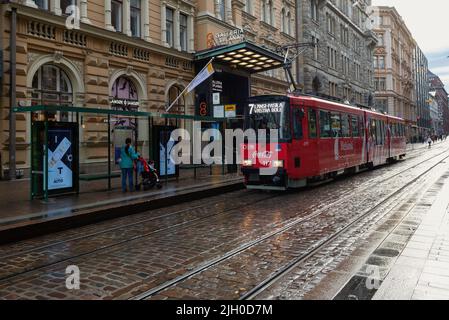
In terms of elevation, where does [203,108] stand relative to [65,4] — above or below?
below

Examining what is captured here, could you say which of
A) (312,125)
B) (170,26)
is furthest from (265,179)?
(170,26)

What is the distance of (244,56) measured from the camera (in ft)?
81.7

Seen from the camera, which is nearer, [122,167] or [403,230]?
[403,230]

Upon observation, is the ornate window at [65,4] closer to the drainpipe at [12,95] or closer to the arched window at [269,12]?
the drainpipe at [12,95]

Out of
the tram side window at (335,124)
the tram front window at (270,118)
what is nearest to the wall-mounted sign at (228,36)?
the tram side window at (335,124)

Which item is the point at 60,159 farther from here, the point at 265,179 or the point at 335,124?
the point at 335,124

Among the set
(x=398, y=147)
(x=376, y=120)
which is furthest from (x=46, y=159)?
(x=398, y=147)

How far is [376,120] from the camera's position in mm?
23047

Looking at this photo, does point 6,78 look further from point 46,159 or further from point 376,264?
point 376,264

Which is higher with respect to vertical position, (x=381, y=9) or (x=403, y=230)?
(x=381, y=9)

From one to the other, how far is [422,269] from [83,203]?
8.02 m

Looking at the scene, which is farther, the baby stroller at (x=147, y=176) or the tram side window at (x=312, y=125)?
the tram side window at (x=312, y=125)

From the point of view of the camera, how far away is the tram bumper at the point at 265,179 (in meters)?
13.3

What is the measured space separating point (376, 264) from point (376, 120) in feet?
61.5
